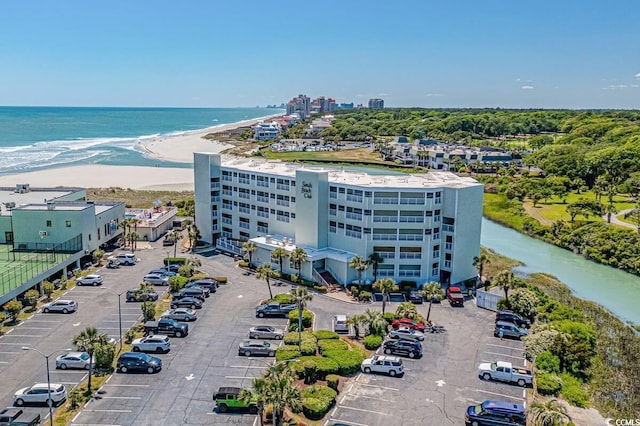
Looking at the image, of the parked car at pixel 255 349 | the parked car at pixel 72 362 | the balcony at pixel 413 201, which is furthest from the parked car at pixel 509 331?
the parked car at pixel 72 362

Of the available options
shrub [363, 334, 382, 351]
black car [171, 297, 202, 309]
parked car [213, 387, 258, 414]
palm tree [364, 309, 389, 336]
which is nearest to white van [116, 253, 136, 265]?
black car [171, 297, 202, 309]

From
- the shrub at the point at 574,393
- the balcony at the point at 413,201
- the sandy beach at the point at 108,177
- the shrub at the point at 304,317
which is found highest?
the balcony at the point at 413,201

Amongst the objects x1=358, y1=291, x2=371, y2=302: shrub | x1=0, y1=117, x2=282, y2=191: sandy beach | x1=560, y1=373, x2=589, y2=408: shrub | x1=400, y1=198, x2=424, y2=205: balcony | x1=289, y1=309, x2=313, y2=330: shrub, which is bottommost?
x1=560, y1=373, x2=589, y2=408: shrub

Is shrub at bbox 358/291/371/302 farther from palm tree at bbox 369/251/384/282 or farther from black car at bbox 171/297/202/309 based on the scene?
black car at bbox 171/297/202/309

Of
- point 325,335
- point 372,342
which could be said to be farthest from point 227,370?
point 372,342

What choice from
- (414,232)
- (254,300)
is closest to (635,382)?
(414,232)

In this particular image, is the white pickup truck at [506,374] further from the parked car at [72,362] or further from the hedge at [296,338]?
the parked car at [72,362]
